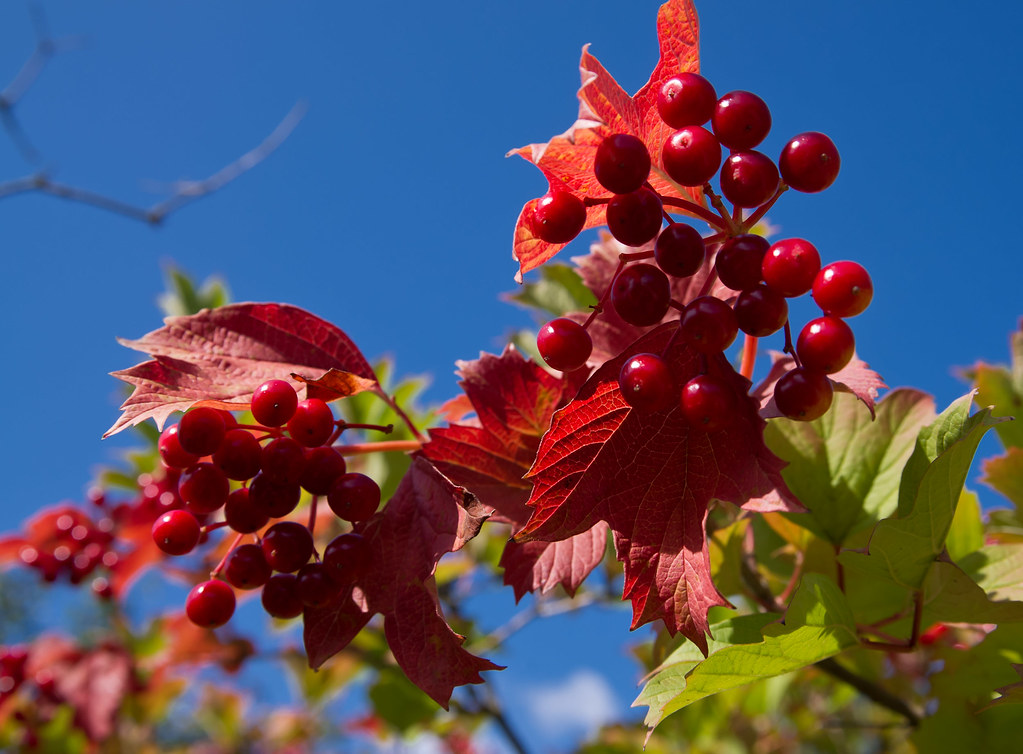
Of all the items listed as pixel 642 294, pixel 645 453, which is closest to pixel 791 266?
pixel 642 294

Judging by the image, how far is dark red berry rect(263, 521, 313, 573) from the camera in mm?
970

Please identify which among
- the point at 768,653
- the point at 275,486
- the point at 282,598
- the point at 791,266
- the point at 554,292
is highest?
the point at 554,292

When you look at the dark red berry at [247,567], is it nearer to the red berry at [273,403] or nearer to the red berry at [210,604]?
the red berry at [210,604]

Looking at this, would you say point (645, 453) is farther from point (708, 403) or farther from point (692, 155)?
point (692, 155)

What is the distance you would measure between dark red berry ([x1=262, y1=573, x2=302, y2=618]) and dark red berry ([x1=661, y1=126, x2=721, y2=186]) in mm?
657

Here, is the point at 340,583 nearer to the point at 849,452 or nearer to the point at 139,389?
the point at 139,389

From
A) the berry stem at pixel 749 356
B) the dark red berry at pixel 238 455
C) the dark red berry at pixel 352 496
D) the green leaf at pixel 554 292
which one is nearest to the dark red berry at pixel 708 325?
the berry stem at pixel 749 356

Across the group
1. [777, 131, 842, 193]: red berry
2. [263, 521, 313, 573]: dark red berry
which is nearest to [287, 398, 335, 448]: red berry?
[263, 521, 313, 573]: dark red berry

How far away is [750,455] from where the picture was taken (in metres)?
0.90

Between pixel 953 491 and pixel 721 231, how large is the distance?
389 mm

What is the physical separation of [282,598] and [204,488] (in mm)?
166

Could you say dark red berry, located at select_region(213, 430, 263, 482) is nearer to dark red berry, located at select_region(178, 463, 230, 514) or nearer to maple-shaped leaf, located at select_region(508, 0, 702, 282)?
dark red berry, located at select_region(178, 463, 230, 514)

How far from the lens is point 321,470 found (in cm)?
96

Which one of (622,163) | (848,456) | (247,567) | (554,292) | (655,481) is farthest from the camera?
(554,292)
